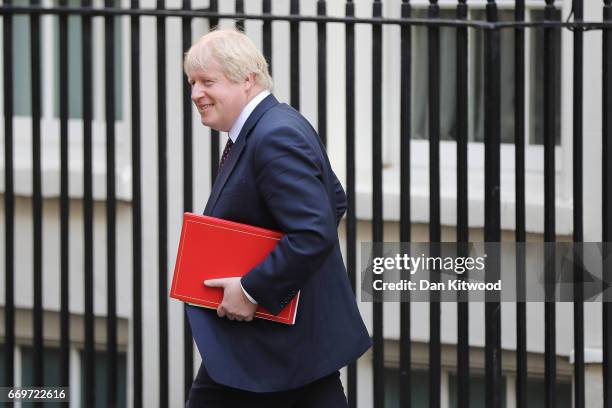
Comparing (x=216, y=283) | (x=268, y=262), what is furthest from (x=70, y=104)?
(x=268, y=262)

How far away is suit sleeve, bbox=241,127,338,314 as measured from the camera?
12.1 ft

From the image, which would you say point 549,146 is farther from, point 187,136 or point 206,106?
point 206,106

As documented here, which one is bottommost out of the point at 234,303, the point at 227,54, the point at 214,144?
the point at 234,303

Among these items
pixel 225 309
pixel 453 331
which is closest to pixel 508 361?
pixel 453 331

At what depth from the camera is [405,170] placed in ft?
16.6

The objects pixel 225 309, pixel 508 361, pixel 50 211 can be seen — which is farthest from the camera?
pixel 50 211

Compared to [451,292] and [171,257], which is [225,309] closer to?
[451,292]

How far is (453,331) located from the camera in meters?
6.47

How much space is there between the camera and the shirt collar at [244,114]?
3.94m

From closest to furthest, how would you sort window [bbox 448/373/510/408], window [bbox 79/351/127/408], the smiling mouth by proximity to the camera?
the smiling mouth < window [bbox 448/373/510/408] < window [bbox 79/351/127/408]

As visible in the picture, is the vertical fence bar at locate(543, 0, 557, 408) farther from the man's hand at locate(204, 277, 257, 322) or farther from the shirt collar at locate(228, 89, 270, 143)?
the man's hand at locate(204, 277, 257, 322)

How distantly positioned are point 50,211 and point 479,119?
2.11m

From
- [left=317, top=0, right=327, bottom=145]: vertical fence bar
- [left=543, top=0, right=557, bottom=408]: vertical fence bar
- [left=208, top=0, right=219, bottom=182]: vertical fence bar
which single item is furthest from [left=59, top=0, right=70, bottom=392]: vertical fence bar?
[left=543, top=0, right=557, bottom=408]: vertical fence bar

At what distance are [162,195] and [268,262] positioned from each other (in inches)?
55.2
